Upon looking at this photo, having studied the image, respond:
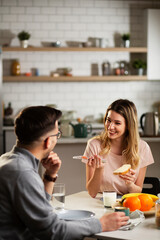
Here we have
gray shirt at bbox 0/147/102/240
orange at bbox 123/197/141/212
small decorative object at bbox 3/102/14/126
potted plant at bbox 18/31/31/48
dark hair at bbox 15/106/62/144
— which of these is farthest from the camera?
potted plant at bbox 18/31/31/48

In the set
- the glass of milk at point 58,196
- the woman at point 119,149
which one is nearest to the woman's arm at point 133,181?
the woman at point 119,149

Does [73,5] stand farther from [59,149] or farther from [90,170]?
[90,170]

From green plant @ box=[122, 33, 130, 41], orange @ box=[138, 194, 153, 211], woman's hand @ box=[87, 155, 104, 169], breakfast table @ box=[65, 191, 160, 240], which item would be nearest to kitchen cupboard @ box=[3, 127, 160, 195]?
breakfast table @ box=[65, 191, 160, 240]

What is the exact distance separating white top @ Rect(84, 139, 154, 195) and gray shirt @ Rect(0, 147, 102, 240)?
4.05 ft

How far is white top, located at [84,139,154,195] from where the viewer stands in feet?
9.87

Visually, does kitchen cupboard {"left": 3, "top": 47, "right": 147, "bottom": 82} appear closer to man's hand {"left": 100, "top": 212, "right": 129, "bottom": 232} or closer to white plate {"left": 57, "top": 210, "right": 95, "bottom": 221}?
white plate {"left": 57, "top": 210, "right": 95, "bottom": 221}

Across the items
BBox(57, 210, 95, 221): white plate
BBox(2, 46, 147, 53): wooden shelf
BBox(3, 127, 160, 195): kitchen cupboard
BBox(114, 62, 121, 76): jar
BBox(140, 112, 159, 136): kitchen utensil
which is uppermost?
BBox(2, 46, 147, 53): wooden shelf

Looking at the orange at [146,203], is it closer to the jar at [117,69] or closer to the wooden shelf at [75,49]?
the wooden shelf at [75,49]

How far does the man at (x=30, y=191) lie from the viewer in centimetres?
171

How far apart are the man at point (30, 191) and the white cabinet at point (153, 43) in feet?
17.6

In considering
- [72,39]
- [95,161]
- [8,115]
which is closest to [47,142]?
[95,161]

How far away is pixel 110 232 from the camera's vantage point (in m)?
1.94

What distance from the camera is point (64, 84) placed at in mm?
7180

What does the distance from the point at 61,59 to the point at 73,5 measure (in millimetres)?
925
